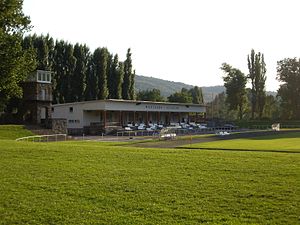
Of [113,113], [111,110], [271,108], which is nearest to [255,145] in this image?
[111,110]

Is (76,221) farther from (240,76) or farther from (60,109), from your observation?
(240,76)

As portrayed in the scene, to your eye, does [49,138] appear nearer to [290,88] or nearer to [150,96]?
[150,96]

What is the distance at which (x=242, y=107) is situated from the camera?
3885 inches

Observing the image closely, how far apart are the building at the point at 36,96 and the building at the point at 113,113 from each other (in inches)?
202

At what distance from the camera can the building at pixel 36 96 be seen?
53.7m

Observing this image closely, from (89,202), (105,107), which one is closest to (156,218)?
(89,202)

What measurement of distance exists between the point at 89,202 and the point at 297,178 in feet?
19.0

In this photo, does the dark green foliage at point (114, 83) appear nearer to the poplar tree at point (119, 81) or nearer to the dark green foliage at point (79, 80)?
the poplar tree at point (119, 81)

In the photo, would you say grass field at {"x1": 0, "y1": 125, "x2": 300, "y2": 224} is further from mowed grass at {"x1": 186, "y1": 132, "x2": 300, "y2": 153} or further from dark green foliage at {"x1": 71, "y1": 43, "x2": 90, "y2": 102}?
dark green foliage at {"x1": 71, "y1": 43, "x2": 90, "y2": 102}

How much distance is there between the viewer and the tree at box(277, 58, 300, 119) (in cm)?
8969

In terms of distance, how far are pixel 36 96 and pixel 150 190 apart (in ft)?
150

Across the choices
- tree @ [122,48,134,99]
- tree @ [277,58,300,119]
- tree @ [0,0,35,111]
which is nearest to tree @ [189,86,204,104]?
tree @ [277,58,300,119]

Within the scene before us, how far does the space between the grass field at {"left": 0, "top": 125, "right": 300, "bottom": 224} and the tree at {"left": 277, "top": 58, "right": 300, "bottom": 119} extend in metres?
79.1

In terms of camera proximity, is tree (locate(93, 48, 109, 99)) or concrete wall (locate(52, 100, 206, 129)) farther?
tree (locate(93, 48, 109, 99))
